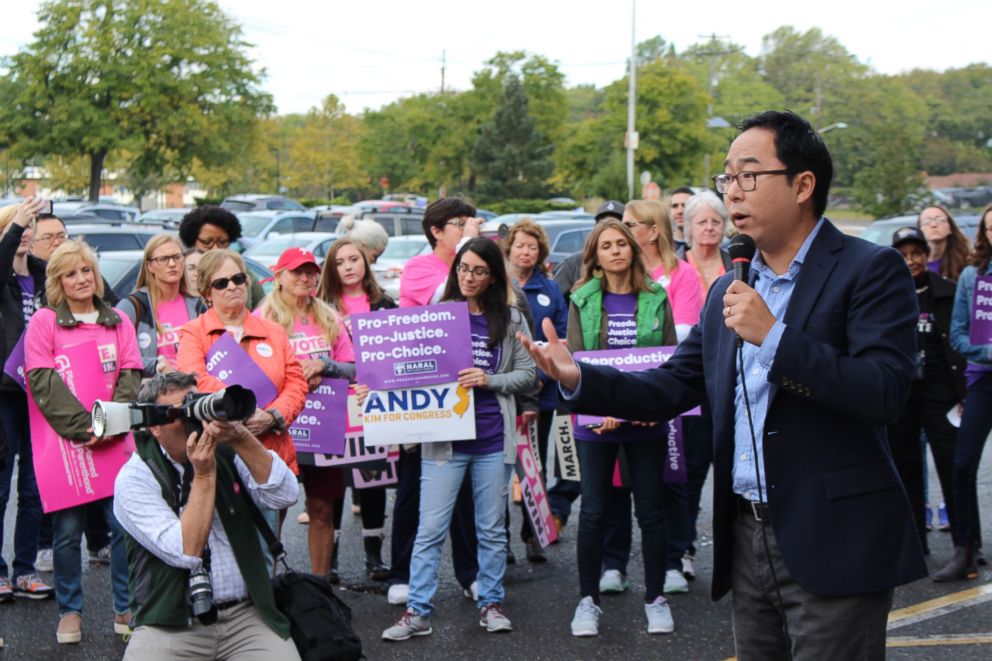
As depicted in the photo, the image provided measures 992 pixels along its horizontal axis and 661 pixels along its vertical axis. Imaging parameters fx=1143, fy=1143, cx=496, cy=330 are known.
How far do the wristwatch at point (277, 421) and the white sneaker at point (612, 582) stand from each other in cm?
212

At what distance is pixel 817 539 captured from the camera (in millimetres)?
2943

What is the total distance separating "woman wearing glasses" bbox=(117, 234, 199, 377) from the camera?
6438mm

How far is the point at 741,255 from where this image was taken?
10.1 ft

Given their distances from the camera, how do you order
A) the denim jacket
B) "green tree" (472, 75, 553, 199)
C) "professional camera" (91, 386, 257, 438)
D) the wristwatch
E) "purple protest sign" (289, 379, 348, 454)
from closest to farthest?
"professional camera" (91, 386, 257, 438)
the wristwatch
"purple protest sign" (289, 379, 348, 454)
the denim jacket
"green tree" (472, 75, 553, 199)

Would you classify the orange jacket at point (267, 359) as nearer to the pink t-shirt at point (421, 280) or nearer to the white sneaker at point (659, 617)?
the pink t-shirt at point (421, 280)

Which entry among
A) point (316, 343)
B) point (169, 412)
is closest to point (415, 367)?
point (316, 343)

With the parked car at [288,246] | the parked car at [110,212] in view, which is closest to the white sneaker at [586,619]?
the parked car at [288,246]

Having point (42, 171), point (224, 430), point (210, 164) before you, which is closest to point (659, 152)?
point (210, 164)

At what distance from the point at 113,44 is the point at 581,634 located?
129 feet

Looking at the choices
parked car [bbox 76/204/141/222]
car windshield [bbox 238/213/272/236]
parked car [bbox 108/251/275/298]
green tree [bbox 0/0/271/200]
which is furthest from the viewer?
green tree [bbox 0/0/271/200]

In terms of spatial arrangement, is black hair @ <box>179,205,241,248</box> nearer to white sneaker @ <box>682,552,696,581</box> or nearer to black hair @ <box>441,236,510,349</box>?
black hair @ <box>441,236,510,349</box>

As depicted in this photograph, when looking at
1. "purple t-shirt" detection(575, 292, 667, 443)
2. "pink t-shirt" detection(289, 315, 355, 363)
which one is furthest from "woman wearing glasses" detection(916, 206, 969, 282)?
"pink t-shirt" detection(289, 315, 355, 363)

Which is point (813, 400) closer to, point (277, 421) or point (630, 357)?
point (277, 421)

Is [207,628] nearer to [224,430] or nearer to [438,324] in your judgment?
[224,430]
